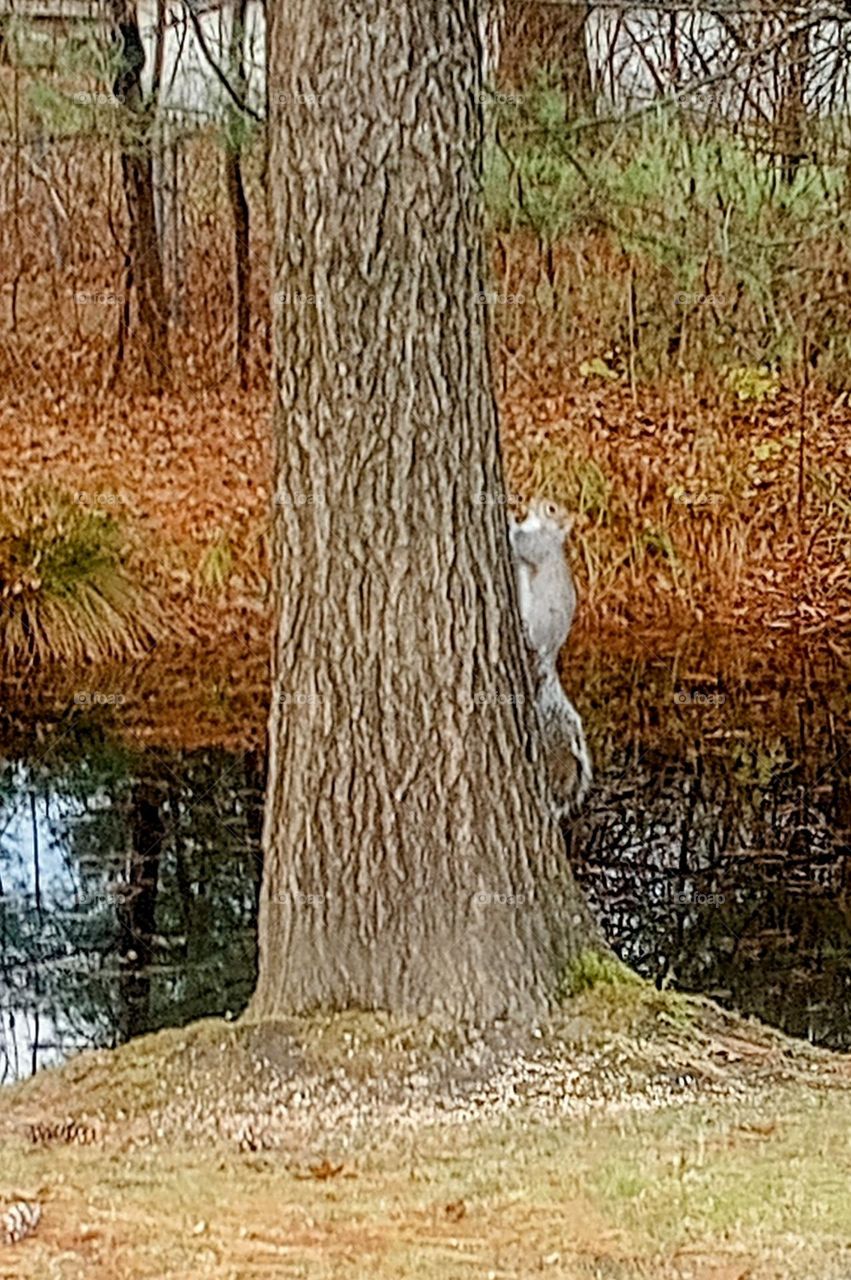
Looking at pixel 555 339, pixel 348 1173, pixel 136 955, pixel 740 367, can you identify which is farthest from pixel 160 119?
pixel 348 1173

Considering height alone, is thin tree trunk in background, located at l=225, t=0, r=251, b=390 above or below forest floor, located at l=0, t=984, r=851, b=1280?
above

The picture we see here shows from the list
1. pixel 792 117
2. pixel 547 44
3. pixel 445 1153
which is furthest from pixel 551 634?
pixel 547 44

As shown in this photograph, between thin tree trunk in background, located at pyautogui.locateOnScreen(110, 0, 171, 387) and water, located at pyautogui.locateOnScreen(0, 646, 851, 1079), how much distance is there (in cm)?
496

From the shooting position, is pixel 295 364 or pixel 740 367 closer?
pixel 295 364

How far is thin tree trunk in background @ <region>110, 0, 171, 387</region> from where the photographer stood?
1315 centimetres

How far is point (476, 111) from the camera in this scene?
176 inches

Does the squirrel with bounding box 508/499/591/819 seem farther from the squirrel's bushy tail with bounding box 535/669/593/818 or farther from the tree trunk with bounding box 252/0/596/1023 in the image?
the tree trunk with bounding box 252/0/596/1023

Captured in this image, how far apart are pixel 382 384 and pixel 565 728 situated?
375 cm

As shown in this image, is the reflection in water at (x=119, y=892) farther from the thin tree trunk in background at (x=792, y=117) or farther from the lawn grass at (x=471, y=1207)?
the thin tree trunk in background at (x=792, y=117)

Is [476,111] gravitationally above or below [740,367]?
above

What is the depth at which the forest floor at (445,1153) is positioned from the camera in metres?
3.02

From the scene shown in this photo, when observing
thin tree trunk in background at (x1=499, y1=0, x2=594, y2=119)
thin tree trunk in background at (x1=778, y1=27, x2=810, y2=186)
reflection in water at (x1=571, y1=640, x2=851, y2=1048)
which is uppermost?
thin tree trunk in background at (x1=499, y1=0, x2=594, y2=119)

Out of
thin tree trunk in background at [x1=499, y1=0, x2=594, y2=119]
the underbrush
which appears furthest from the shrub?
thin tree trunk in background at [x1=499, y1=0, x2=594, y2=119]

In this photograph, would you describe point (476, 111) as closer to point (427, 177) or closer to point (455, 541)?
point (427, 177)
